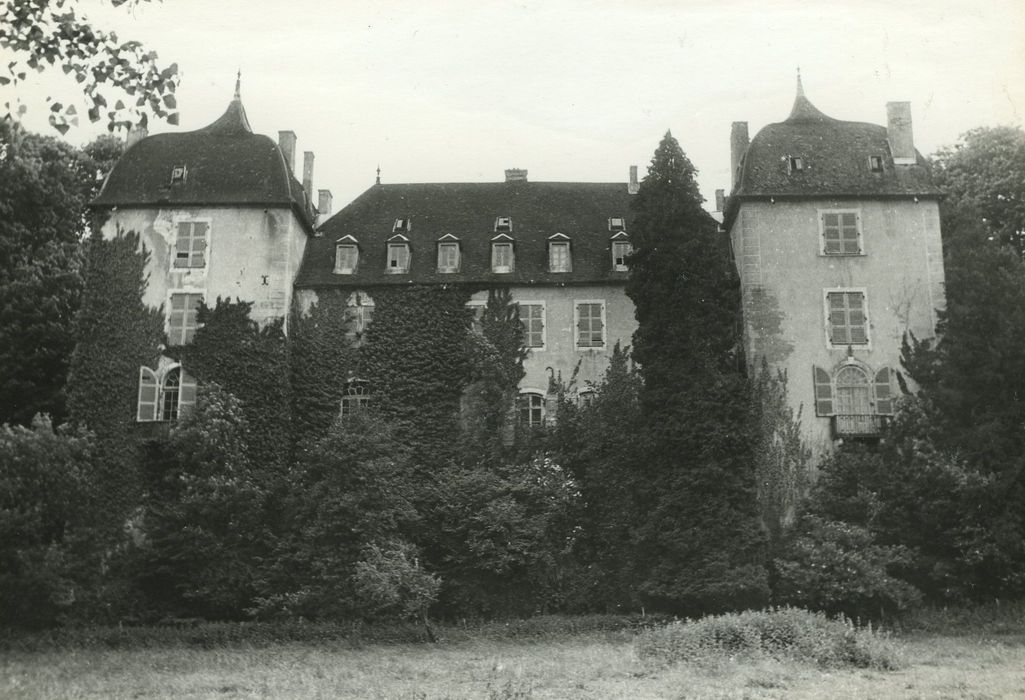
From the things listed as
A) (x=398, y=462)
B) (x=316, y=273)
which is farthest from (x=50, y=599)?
(x=316, y=273)

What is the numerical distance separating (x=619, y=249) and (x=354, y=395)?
34.7ft

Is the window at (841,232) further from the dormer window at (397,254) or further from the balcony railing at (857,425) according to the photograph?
the dormer window at (397,254)

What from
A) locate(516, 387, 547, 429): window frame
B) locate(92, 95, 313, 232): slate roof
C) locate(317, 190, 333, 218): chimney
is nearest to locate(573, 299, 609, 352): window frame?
locate(516, 387, 547, 429): window frame

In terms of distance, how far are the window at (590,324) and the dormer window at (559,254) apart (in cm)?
153

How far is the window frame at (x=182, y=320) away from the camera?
34875 mm

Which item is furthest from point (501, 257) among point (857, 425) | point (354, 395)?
point (857, 425)

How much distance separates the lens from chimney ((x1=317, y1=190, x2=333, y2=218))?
41281mm

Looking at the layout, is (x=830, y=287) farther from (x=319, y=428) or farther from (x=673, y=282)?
(x=319, y=428)

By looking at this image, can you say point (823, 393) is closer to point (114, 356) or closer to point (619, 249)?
point (619, 249)

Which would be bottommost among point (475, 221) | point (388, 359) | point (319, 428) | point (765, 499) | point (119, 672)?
point (119, 672)

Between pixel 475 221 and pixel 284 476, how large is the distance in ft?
40.9

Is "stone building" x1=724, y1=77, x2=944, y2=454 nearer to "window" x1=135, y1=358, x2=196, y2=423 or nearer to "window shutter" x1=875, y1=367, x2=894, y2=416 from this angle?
"window shutter" x1=875, y1=367, x2=894, y2=416

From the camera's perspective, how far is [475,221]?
131 feet

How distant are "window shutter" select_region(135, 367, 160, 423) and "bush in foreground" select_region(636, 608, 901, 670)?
18.0 meters
